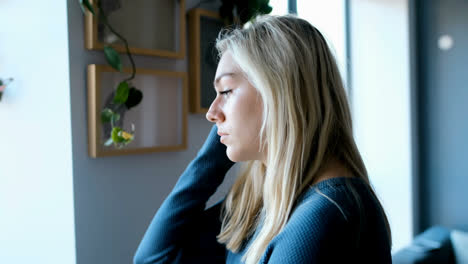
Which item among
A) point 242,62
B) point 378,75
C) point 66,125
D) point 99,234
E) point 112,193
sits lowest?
point 99,234

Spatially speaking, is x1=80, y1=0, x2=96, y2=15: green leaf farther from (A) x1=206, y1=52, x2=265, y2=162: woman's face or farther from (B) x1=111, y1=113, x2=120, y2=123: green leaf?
(A) x1=206, y1=52, x2=265, y2=162: woman's face

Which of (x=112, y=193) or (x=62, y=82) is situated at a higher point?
(x=62, y=82)

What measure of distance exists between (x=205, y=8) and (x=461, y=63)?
1.90 metres

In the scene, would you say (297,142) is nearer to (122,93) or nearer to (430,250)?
(122,93)

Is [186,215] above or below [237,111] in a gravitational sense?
below

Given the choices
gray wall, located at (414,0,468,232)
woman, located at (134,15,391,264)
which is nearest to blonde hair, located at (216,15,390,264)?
woman, located at (134,15,391,264)

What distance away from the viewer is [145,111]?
3.77ft

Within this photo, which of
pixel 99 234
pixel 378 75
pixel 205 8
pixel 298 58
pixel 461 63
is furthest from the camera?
pixel 378 75

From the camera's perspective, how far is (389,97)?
2537 mm

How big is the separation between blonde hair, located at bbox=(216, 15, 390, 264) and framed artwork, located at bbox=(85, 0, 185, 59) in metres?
0.47

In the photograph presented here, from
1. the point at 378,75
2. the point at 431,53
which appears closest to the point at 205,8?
the point at 378,75

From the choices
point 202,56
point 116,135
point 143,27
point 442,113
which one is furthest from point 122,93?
point 442,113

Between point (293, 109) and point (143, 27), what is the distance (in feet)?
2.19

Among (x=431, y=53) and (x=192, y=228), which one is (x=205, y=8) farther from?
(x=431, y=53)
